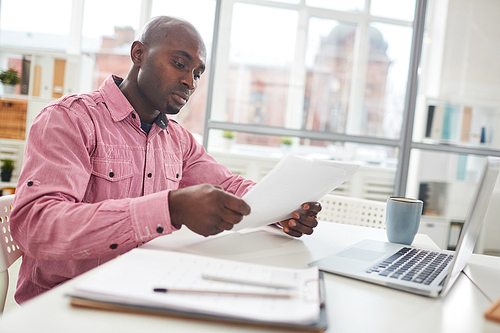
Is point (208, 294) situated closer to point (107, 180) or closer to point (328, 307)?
point (328, 307)

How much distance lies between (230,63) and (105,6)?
1779 millimetres

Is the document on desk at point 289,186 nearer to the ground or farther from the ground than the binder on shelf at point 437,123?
nearer to the ground

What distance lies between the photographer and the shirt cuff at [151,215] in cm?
77

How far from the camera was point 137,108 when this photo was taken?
48.5 inches

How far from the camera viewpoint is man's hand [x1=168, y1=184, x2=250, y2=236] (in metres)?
0.74

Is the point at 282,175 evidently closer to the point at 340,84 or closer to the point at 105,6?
the point at 340,84

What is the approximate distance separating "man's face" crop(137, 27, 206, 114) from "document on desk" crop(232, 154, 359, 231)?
497 mm

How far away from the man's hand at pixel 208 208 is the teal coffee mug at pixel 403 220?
0.50 m

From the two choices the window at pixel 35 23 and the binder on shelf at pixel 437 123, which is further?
the window at pixel 35 23

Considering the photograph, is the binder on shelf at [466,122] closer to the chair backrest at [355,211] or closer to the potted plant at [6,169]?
the chair backrest at [355,211]

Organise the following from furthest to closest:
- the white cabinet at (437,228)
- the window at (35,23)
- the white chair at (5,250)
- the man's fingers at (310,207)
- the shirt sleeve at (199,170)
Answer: the window at (35,23) → the white cabinet at (437,228) → the shirt sleeve at (199,170) → the man's fingers at (310,207) → the white chair at (5,250)

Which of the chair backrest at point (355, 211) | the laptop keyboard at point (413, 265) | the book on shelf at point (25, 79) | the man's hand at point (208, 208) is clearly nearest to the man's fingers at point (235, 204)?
the man's hand at point (208, 208)

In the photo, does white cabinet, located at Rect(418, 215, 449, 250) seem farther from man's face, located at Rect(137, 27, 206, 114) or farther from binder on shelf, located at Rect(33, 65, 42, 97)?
binder on shelf, located at Rect(33, 65, 42, 97)

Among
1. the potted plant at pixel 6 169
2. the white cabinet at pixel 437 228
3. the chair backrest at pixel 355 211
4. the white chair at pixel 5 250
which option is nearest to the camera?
the white chair at pixel 5 250
